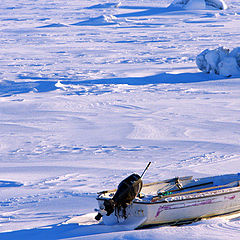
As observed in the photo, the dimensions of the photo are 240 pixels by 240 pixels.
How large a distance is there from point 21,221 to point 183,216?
1.83 m

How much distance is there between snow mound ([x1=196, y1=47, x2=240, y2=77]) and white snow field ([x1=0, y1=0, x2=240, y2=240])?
319 mm

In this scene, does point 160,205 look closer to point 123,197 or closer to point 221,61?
point 123,197

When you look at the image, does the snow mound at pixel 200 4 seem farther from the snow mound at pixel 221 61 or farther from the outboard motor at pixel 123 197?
the outboard motor at pixel 123 197

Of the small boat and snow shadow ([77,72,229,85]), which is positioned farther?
snow shadow ([77,72,229,85])

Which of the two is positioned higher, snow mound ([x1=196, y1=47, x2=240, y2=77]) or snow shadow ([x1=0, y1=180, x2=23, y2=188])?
snow mound ([x1=196, y1=47, x2=240, y2=77])

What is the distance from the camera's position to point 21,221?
19.7 ft

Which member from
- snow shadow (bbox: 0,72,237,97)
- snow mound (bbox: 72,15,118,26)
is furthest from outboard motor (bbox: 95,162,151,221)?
snow mound (bbox: 72,15,118,26)

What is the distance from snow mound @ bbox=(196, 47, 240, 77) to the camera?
50.6ft

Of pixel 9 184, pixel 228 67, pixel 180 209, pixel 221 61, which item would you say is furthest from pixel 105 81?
pixel 180 209

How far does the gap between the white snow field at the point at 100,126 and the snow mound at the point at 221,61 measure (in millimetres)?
319

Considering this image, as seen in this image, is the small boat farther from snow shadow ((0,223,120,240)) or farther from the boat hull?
snow shadow ((0,223,120,240))

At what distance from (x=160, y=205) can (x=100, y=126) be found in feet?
17.7

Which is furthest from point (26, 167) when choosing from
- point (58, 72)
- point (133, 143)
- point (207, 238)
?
point (58, 72)

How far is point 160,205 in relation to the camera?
17.8 ft
